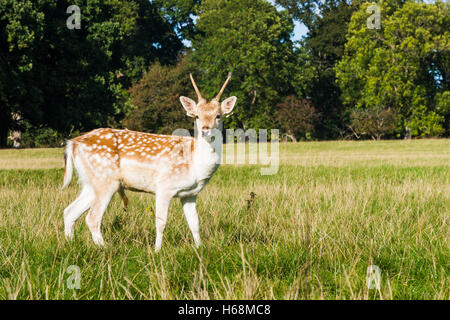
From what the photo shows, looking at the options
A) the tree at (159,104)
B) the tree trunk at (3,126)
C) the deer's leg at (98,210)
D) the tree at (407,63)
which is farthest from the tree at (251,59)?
the deer's leg at (98,210)

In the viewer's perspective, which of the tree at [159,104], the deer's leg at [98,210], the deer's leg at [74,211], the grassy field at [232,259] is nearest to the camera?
the grassy field at [232,259]

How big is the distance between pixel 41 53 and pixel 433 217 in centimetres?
2251

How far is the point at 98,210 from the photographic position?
462cm

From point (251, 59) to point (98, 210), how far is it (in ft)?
114

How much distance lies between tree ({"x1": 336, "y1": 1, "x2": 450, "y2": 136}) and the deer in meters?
35.4

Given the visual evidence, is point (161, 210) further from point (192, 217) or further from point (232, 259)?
point (232, 259)

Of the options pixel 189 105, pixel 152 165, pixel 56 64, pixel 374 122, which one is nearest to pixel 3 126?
pixel 56 64

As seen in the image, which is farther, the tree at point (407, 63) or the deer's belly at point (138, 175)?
the tree at point (407, 63)

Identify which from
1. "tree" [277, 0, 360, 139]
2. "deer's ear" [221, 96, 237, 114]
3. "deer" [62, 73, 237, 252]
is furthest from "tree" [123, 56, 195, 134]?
"deer's ear" [221, 96, 237, 114]

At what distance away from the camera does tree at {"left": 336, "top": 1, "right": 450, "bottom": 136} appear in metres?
37.1

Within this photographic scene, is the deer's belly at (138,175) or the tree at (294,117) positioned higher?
the tree at (294,117)

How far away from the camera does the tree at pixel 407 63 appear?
122 feet

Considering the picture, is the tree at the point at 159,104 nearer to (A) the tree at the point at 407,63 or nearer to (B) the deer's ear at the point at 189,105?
(A) the tree at the point at 407,63

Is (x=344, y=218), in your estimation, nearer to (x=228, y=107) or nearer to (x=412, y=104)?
(x=228, y=107)
